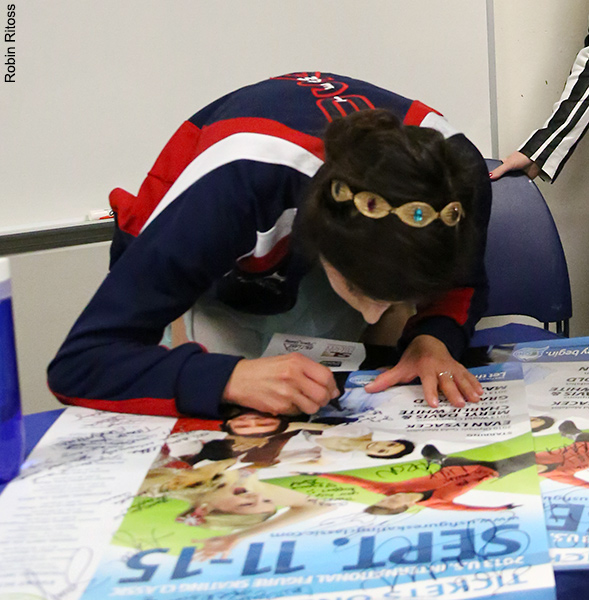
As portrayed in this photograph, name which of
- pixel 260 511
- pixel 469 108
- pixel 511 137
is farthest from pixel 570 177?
pixel 260 511

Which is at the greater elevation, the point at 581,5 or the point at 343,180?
the point at 581,5

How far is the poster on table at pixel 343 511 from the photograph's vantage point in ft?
1.36

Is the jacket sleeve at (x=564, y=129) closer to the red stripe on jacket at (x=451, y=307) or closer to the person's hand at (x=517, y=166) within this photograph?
the person's hand at (x=517, y=166)

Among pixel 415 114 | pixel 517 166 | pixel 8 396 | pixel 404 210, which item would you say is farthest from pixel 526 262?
pixel 8 396

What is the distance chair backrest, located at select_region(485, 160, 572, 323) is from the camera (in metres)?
1.17

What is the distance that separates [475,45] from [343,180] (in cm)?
120

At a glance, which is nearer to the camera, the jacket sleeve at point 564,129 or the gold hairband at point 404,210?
the gold hairband at point 404,210

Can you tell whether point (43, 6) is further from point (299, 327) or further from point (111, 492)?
point (111, 492)

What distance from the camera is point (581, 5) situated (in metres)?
1.71

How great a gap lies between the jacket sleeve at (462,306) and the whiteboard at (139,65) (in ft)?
2.61

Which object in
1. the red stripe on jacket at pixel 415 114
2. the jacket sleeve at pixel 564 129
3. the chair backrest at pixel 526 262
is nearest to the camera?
the red stripe on jacket at pixel 415 114

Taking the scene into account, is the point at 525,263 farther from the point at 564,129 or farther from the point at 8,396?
the point at 8,396

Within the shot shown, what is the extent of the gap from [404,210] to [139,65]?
0.96 metres

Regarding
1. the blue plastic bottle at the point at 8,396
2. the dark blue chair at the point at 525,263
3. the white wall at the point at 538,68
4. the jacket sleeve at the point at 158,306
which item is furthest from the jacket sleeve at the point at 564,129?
the blue plastic bottle at the point at 8,396
